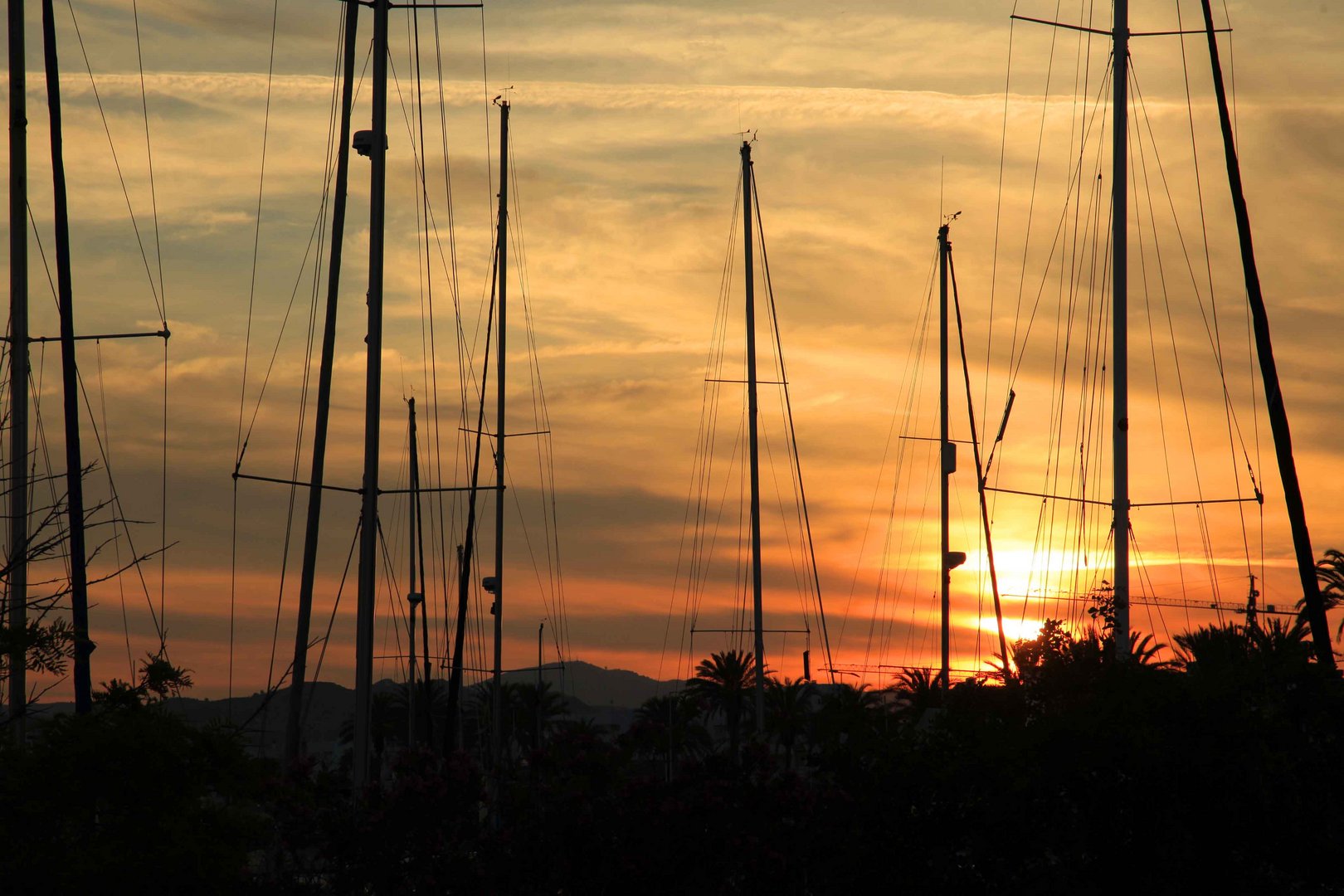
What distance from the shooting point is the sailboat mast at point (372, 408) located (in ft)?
66.7

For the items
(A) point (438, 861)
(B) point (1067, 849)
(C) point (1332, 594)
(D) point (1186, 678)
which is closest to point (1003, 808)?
(B) point (1067, 849)

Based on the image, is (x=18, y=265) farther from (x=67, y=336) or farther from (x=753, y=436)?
(x=753, y=436)

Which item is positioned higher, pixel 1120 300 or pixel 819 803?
pixel 1120 300

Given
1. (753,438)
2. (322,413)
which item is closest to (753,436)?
(753,438)

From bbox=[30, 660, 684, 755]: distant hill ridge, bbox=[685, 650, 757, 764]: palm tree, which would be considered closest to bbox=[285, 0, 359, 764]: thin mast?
bbox=[30, 660, 684, 755]: distant hill ridge

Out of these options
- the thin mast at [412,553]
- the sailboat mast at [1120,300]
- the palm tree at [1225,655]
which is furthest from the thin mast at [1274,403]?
the thin mast at [412,553]

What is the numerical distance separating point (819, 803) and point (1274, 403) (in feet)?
26.3

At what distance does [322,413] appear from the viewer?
24.1 metres

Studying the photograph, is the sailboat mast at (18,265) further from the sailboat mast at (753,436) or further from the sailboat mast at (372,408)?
the sailboat mast at (753,436)

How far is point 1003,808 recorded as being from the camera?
17.4 m

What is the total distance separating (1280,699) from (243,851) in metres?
11.6

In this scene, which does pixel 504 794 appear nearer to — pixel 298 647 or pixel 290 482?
pixel 298 647

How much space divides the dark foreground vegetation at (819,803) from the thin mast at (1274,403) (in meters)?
1.16

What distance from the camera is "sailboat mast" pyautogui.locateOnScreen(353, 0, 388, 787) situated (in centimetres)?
2034
